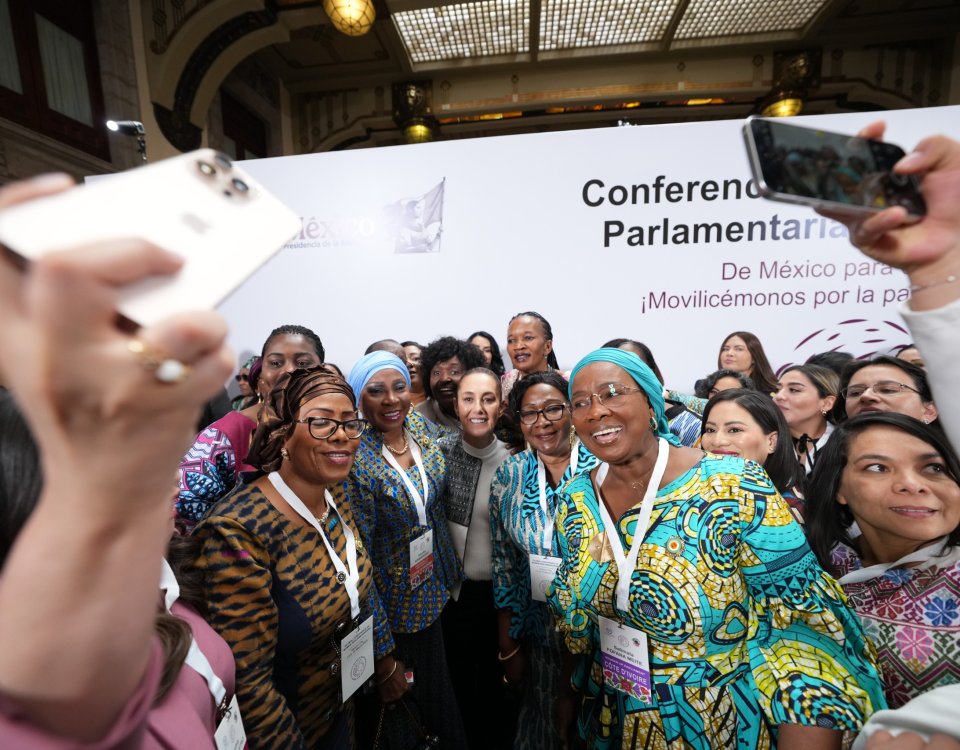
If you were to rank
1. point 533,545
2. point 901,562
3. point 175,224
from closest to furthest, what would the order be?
1. point 175,224
2. point 901,562
3. point 533,545

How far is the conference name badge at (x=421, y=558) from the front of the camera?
2.06 meters

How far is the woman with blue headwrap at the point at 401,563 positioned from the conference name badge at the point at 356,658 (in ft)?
1.06

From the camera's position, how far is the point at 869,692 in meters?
1.16

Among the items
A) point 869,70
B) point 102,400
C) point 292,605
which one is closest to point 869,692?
point 292,605

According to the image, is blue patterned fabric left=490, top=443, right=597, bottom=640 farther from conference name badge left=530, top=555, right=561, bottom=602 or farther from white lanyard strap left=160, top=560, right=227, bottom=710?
white lanyard strap left=160, top=560, right=227, bottom=710

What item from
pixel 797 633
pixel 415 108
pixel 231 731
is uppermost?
pixel 415 108

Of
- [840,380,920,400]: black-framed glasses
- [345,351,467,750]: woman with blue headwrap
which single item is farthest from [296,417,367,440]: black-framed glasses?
[840,380,920,400]: black-framed glasses

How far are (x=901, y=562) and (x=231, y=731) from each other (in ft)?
6.32

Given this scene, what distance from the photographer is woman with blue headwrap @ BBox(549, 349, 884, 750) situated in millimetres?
1188

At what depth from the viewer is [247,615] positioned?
1230mm

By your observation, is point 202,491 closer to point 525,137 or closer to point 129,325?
point 129,325

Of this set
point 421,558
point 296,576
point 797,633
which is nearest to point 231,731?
point 296,576

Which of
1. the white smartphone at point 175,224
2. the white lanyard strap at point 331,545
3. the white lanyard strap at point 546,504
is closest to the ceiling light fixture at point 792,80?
the white lanyard strap at point 546,504

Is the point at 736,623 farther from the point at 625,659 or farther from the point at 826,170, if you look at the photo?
the point at 826,170
